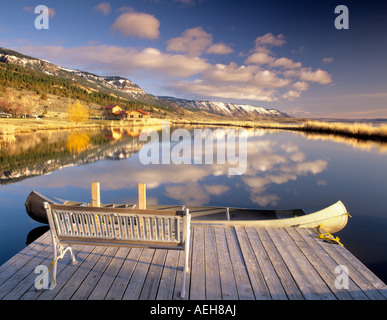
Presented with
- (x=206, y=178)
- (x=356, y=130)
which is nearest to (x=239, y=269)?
(x=206, y=178)

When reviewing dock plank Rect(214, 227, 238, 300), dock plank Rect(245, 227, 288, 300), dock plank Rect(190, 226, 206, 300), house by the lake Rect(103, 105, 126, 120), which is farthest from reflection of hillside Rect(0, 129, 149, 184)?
house by the lake Rect(103, 105, 126, 120)

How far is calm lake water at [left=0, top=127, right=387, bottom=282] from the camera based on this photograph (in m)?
9.16

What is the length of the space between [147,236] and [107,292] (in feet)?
3.48

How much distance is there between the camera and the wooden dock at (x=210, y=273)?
12.5ft

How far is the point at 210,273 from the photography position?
4.36m

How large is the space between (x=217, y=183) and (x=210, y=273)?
1256 centimetres

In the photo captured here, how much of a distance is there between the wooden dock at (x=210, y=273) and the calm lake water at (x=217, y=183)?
9.45ft

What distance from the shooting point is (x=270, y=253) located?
5117 mm

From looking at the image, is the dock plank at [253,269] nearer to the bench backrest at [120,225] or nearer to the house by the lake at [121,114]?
the bench backrest at [120,225]

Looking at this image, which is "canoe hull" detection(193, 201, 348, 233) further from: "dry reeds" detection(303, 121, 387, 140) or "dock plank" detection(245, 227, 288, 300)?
"dry reeds" detection(303, 121, 387, 140)

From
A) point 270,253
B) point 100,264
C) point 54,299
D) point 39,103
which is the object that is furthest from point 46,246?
point 39,103

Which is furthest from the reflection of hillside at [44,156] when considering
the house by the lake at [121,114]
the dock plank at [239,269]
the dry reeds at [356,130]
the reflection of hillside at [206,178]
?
the house by the lake at [121,114]

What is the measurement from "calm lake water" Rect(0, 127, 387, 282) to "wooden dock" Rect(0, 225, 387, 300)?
9.45 ft
